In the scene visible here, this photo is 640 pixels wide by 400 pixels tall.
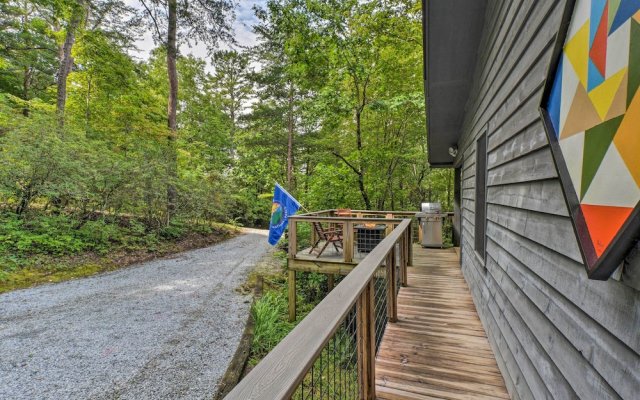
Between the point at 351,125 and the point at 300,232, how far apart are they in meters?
5.48

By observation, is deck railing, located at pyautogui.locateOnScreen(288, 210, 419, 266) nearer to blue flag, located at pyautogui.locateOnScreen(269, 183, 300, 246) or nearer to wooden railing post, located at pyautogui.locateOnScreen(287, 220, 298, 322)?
wooden railing post, located at pyautogui.locateOnScreen(287, 220, 298, 322)

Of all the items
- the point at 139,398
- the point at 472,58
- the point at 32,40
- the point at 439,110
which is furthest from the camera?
the point at 32,40

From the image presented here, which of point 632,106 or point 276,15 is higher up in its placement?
point 276,15

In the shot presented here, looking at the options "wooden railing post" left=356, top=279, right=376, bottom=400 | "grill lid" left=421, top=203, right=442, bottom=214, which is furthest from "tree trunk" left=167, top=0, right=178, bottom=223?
"wooden railing post" left=356, top=279, right=376, bottom=400

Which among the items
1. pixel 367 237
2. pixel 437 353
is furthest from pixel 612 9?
pixel 367 237

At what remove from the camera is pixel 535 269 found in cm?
159

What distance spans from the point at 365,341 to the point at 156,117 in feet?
42.2

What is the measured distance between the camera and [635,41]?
0.74m

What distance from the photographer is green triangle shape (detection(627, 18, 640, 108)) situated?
72 cm

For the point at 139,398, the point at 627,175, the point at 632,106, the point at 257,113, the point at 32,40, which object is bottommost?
the point at 139,398

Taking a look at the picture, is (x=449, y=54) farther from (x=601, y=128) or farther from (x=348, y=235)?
(x=601, y=128)

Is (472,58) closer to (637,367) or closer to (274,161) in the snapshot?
(637,367)

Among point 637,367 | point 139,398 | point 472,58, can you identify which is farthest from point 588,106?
point 139,398

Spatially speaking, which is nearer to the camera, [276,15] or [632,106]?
[632,106]
